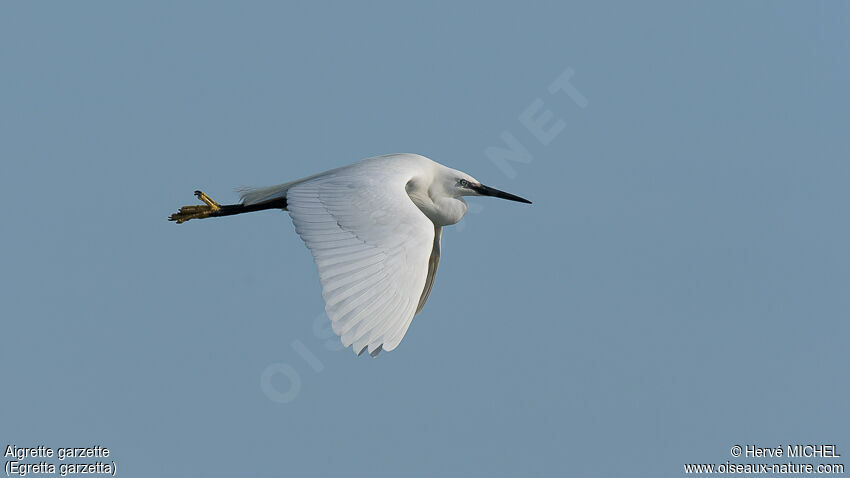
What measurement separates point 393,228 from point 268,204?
8.18ft

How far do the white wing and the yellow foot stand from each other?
1772 millimetres

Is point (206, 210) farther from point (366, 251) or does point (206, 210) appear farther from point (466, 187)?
point (366, 251)

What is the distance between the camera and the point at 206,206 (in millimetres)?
10281

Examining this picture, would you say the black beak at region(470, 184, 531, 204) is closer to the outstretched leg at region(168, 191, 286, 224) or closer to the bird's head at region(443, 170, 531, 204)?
the bird's head at region(443, 170, 531, 204)

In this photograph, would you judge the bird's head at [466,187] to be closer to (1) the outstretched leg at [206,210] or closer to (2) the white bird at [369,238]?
(2) the white bird at [369,238]

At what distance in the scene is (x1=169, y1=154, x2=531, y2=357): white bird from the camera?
23.1 ft

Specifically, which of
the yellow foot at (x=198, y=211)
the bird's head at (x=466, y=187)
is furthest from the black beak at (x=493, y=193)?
the yellow foot at (x=198, y=211)

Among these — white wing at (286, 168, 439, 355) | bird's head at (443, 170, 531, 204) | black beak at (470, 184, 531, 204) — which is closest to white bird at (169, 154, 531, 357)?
white wing at (286, 168, 439, 355)

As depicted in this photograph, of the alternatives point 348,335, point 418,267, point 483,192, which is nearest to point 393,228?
point 418,267

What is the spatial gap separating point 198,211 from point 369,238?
3201 mm

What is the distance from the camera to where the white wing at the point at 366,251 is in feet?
23.0

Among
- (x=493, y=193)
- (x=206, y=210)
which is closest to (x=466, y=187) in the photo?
(x=493, y=193)

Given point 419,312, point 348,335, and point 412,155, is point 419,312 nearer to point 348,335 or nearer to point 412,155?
point 412,155

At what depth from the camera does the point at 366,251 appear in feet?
24.6
